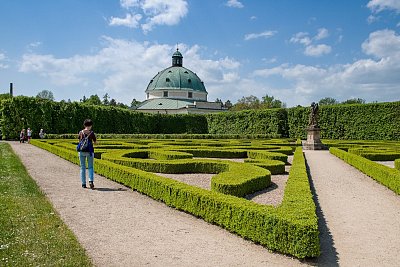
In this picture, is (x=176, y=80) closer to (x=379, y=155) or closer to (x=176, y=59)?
(x=176, y=59)

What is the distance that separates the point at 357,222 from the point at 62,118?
1296 inches

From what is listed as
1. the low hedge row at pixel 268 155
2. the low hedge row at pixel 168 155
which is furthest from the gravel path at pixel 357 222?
the low hedge row at pixel 168 155

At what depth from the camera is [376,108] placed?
33406 millimetres

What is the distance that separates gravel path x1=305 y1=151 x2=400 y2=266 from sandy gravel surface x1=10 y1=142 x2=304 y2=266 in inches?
35.8

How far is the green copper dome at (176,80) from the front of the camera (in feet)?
251

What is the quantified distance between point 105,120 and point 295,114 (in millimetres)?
20540

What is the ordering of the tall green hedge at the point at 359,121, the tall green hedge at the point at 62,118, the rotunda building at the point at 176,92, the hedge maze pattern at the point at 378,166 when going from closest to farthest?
the hedge maze pattern at the point at 378,166, the tall green hedge at the point at 359,121, the tall green hedge at the point at 62,118, the rotunda building at the point at 176,92

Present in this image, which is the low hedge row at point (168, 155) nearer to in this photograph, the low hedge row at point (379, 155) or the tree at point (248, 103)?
the low hedge row at point (379, 155)

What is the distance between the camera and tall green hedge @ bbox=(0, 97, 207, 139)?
106 feet

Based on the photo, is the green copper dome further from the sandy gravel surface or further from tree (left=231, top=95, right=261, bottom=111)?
the sandy gravel surface

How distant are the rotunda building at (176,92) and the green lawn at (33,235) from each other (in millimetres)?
64030

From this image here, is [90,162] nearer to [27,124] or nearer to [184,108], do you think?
[27,124]

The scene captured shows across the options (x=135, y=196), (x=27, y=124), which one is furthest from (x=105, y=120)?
(x=135, y=196)

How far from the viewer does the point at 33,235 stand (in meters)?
5.32
